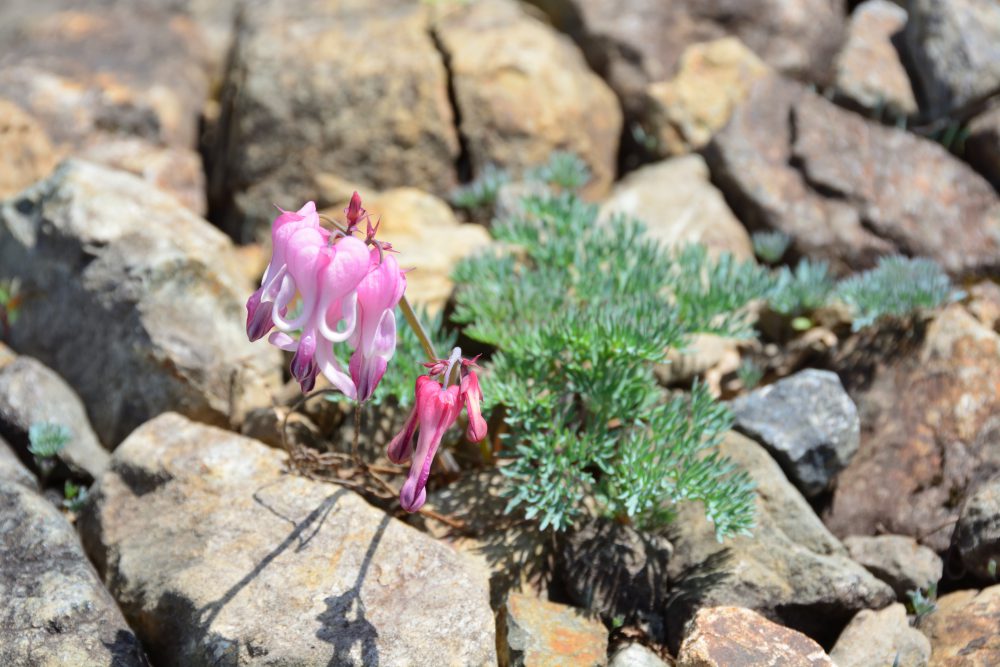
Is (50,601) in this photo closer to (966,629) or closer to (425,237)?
(425,237)

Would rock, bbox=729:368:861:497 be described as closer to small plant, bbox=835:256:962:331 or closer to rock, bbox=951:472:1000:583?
small plant, bbox=835:256:962:331

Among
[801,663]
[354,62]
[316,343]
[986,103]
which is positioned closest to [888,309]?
[801,663]

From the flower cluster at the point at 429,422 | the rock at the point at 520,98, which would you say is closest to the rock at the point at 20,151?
the rock at the point at 520,98

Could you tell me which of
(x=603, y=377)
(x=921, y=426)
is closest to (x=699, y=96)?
(x=921, y=426)

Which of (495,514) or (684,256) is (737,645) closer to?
(495,514)

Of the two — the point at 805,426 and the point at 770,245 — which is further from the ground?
the point at 770,245

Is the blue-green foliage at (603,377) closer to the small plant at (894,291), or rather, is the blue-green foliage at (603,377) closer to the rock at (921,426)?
the small plant at (894,291)

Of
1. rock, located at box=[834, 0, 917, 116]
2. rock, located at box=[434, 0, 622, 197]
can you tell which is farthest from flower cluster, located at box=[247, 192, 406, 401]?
rock, located at box=[834, 0, 917, 116]
